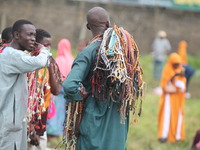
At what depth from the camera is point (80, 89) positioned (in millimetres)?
3771

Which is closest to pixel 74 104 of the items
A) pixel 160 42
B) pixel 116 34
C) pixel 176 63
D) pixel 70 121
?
pixel 70 121

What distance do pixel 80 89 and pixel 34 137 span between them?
125 cm

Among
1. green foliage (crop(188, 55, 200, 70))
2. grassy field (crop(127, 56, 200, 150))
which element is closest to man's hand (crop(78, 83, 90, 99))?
grassy field (crop(127, 56, 200, 150))

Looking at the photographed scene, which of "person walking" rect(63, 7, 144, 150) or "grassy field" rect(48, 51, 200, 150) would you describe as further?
"grassy field" rect(48, 51, 200, 150)

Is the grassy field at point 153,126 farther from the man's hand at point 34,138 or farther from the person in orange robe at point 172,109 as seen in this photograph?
the man's hand at point 34,138

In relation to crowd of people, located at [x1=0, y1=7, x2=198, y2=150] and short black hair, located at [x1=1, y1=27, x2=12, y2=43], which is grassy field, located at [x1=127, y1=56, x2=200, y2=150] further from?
crowd of people, located at [x1=0, y1=7, x2=198, y2=150]

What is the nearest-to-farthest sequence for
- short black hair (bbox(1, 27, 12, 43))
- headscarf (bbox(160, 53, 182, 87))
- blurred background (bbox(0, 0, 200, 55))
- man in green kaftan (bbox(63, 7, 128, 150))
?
man in green kaftan (bbox(63, 7, 128, 150)) < short black hair (bbox(1, 27, 12, 43)) < headscarf (bbox(160, 53, 182, 87)) < blurred background (bbox(0, 0, 200, 55))

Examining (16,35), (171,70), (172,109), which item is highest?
(16,35)

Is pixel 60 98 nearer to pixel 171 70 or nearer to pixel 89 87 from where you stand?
pixel 171 70

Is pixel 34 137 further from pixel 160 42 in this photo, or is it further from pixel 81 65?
pixel 160 42

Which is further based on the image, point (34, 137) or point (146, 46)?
point (146, 46)

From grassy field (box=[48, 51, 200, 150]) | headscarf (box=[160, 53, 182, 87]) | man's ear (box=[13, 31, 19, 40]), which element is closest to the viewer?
man's ear (box=[13, 31, 19, 40])

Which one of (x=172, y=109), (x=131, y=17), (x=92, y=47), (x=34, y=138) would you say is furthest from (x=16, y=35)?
(x=131, y=17)

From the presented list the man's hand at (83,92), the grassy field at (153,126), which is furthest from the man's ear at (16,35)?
the grassy field at (153,126)
